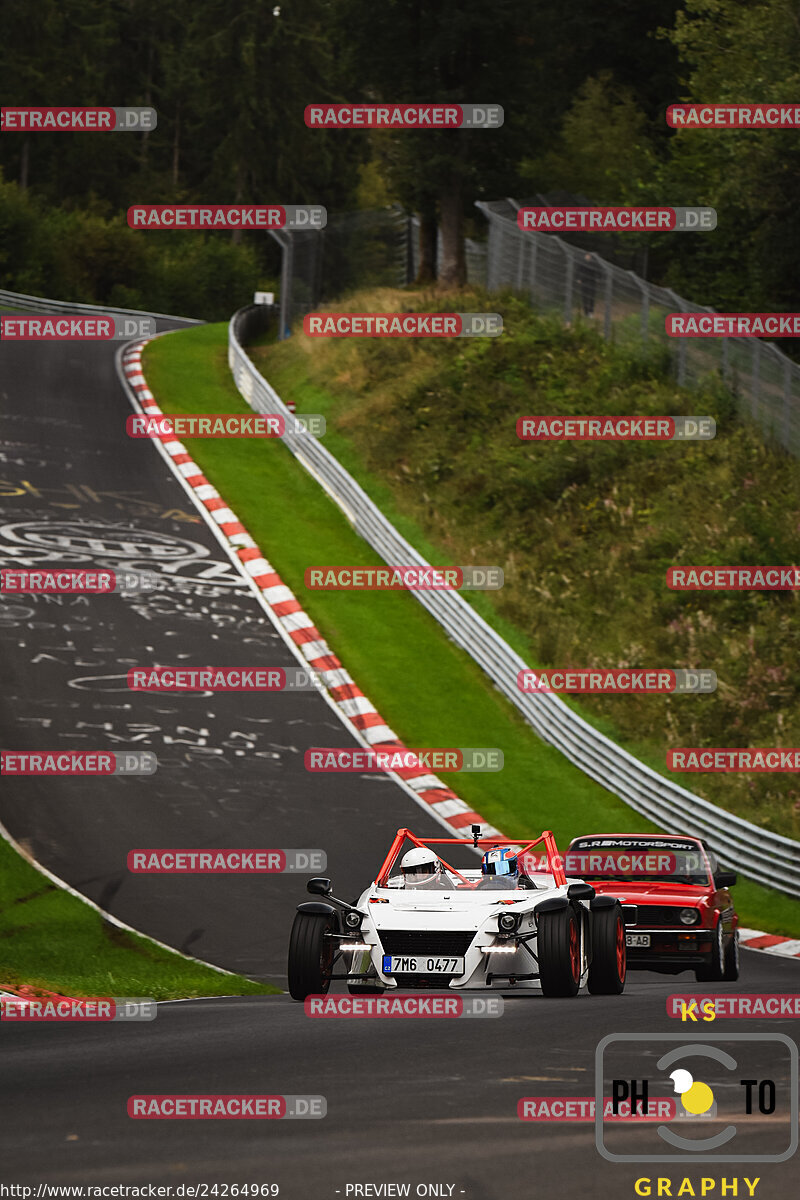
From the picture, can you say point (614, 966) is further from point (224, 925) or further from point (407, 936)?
point (224, 925)

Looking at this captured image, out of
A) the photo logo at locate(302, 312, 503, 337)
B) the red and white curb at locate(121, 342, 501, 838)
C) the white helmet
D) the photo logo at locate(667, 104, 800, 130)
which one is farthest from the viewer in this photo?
the photo logo at locate(302, 312, 503, 337)

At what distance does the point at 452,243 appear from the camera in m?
42.3

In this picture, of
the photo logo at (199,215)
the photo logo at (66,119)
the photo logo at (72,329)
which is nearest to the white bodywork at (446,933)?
the photo logo at (72,329)

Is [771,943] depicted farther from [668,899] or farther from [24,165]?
[24,165]

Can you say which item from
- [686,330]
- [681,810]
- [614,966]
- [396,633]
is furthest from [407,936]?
[686,330]

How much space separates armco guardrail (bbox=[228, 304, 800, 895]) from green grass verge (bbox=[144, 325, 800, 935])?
21cm

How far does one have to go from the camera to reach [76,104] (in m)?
89.1

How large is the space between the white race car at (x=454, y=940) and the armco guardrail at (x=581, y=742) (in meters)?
10.0

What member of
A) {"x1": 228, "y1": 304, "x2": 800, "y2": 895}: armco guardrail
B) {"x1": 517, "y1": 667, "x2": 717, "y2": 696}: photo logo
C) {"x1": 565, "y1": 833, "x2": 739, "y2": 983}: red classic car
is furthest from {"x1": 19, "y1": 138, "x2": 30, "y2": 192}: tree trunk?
{"x1": 565, "y1": 833, "x2": 739, "y2": 983}: red classic car

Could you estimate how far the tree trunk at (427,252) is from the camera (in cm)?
4569

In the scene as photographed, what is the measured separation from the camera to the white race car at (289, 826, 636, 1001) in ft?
29.6

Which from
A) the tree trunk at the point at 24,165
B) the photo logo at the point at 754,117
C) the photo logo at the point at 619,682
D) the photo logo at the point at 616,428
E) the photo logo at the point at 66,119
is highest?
the photo logo at the point at 66,119

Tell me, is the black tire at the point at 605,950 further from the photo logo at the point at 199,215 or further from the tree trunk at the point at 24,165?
the tree trunk at the point at 24,165

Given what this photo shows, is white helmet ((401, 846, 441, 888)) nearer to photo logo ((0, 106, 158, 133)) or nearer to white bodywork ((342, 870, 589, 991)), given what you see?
white bodywork ((342, 870, 589, 991))
